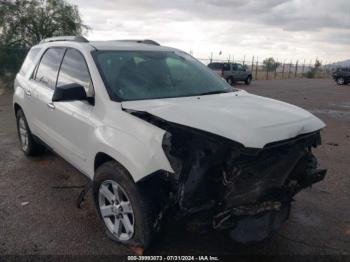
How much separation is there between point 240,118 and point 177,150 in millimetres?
533

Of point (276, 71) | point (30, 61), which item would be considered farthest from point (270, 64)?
point (30, 61)

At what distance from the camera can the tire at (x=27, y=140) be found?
5.38 meters

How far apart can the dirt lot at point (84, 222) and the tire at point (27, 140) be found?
0.16 metres

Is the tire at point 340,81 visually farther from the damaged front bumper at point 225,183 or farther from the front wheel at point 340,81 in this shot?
the damaged front bumper at point 225,183

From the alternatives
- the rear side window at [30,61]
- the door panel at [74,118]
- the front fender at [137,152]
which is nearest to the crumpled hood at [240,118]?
the front fender at [137,152]

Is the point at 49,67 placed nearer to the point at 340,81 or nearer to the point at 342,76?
the point at 342,76

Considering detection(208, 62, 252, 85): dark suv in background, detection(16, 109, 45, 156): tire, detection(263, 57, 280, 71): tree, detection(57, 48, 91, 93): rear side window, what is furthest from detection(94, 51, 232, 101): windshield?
detection(263, 57, 280, 71): tree

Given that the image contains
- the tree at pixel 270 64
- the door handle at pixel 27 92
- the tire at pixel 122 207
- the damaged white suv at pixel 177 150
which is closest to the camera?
the damaged white suv at pixel 177 150

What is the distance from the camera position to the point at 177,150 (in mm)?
2695

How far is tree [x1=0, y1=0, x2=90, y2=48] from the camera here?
1988 cm

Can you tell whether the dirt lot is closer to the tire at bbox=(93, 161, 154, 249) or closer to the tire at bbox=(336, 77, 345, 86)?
the tire at bbox=(93, 161, 154, 249)

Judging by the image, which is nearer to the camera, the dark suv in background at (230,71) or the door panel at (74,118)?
the door panel at (74,118)

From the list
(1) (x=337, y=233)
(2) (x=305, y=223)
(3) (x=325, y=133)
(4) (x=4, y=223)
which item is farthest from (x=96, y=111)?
(3) (x=325, y=133)

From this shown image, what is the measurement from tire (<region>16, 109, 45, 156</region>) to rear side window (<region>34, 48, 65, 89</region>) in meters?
0.92
